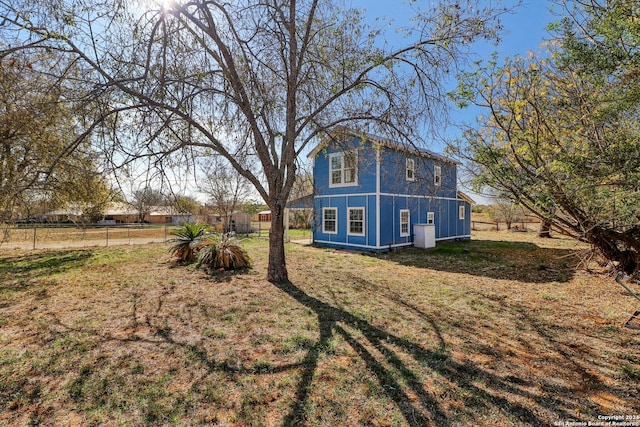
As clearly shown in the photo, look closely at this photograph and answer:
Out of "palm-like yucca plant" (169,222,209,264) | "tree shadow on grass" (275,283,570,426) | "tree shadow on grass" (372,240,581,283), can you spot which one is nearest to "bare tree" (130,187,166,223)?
"palm-like yucca plant" (169,222,209,264)

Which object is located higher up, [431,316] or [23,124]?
[23,124]

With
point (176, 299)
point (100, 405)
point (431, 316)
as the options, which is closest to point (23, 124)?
point (176, 299)

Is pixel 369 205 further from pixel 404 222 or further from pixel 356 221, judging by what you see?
pixel 404 222

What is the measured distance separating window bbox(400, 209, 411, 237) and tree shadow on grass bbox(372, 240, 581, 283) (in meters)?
0.77

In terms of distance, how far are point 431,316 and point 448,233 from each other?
12.8 meters

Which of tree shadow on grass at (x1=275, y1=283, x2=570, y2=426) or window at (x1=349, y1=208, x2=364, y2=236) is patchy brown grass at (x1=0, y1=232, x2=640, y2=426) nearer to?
tree shadow on grass at (x1=275, y1=283, x2=570, y2=426)

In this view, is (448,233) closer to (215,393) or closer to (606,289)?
(606,289)

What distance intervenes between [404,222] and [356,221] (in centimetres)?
238

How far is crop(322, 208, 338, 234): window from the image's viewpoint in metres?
14.3

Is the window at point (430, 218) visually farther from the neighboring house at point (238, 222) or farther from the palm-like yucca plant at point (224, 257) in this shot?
the neighboring house at point (238, 222)

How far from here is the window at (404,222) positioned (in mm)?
13703

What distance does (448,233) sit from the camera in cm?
1652

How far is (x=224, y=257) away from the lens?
8172 mm

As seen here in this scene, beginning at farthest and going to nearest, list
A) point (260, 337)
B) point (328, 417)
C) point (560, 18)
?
point (260, 337), point (560, 18), point (328, 417)
